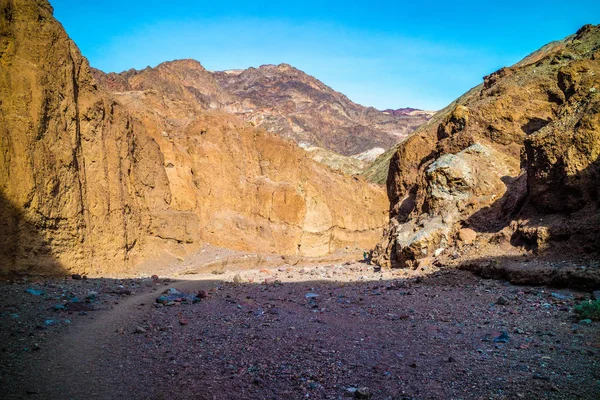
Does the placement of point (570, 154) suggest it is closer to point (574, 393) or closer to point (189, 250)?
point (574, 393)

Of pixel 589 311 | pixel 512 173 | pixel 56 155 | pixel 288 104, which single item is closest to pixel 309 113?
pixel 288 104

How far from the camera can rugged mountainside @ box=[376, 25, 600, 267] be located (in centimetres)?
1064

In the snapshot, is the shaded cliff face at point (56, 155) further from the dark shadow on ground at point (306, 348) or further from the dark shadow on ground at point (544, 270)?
the dark shadow on ground at point (544, 270)

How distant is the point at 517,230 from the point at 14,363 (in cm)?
1277

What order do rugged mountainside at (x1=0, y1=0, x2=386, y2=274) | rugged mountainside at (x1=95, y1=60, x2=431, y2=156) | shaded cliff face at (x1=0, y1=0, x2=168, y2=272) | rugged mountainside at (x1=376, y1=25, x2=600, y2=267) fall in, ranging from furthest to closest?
1. rugged mountainside at (x1=95, y1=60, x2=431, y2=156)
2. rugged mountainside at (x1=0, y1=0, x2=386, y2=274)
3. shaded cliff face at (x1=0, y1=0, x2=168, y2=272)
4. rugged mountainside at (x1=376, y1=25, x2=600, y2=267)

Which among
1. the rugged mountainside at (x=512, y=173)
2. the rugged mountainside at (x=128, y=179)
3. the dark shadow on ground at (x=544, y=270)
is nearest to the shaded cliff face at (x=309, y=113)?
the rugged mountainside at (x=128, y=179)

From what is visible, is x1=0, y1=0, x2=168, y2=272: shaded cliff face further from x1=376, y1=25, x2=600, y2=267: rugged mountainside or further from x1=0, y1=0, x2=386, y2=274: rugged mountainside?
x1=376, y1=25, x2=600, y2=267: rugged mountainside

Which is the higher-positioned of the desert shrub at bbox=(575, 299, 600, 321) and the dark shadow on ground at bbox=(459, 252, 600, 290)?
the dark shadow on ground at bbox=(459, 252, 600, 290)

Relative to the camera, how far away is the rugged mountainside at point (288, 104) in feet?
375

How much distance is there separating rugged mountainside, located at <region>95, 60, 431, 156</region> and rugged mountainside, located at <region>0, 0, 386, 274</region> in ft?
165

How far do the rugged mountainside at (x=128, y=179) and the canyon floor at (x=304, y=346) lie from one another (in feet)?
13.7

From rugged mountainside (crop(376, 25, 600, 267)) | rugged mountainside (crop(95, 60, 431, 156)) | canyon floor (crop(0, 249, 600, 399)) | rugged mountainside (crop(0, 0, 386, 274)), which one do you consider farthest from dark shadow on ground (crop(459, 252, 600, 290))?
rugged mountainside (crop(95, 60, 431, 156))

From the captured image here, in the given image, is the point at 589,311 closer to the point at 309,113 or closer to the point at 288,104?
the point at 309,113

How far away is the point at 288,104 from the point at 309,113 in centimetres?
1121
